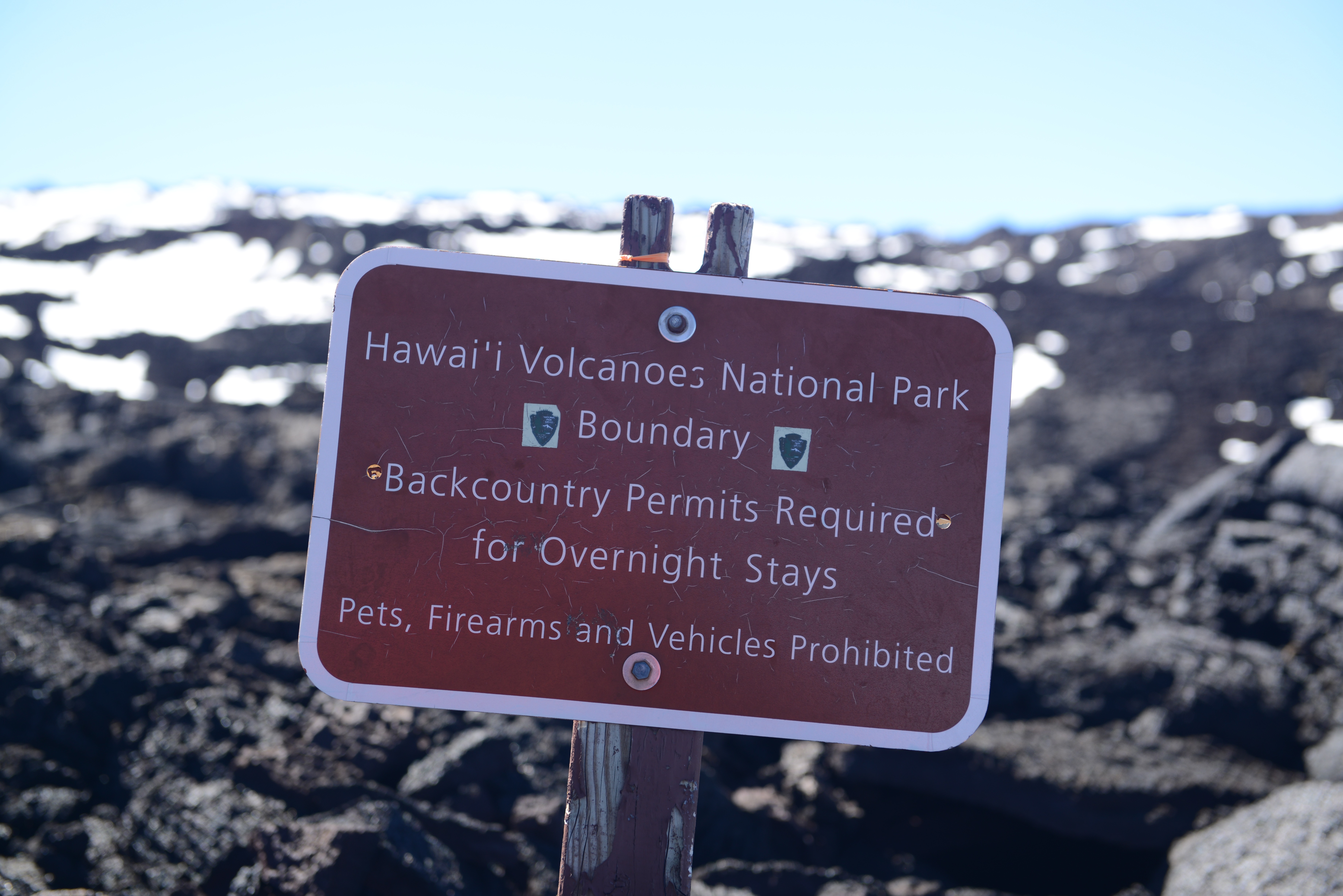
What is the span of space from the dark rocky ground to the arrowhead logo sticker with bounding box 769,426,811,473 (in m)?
1.99

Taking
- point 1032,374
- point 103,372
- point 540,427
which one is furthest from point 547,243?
point 540,427

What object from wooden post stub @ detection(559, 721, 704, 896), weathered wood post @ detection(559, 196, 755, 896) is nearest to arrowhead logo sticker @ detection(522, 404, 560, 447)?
weathered wood post @ detection(559, 196, 755, 896)

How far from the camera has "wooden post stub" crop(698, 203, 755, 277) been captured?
190 centimetres

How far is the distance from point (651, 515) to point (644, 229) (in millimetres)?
639

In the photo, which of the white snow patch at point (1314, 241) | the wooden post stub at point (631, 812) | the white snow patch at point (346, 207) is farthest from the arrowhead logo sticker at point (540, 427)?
the white snow patch at point (346, 207)

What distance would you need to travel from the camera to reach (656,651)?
1.75 meters

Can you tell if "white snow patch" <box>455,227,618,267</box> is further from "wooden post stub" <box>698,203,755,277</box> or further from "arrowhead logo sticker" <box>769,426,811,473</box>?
"arrowhead logo sticker" <box>769,426,811,473</box>

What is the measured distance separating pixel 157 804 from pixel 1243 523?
307 inches

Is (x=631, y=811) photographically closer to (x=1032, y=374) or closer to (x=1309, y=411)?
(x=1309, y=411)

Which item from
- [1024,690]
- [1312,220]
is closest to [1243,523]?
[1024,690]

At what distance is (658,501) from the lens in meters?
1.78

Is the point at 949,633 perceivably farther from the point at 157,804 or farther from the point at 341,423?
the point at 157,804

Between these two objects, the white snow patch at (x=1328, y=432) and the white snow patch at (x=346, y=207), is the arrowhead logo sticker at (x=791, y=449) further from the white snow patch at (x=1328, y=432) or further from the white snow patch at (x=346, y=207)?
the white snow patch at (x=346, y=207)

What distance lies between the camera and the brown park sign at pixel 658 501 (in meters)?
1.75
